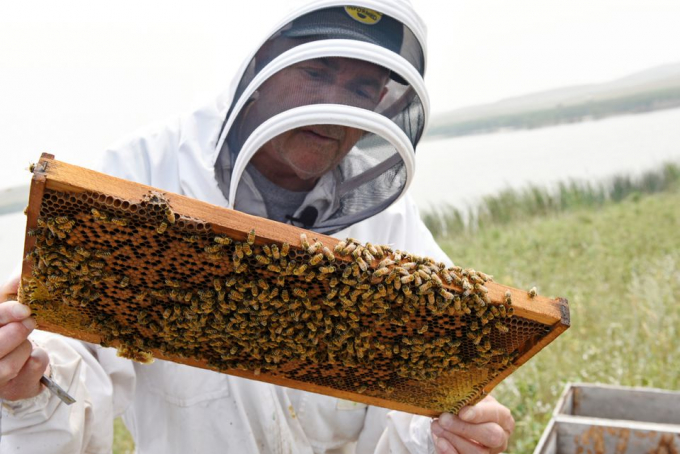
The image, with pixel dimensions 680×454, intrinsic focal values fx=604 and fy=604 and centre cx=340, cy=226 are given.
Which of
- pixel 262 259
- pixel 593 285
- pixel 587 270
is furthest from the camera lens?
pixel 587 270

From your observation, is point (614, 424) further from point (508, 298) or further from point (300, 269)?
point (300, 269)

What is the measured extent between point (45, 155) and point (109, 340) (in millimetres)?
930

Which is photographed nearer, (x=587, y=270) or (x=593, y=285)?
(x=593, y=285)

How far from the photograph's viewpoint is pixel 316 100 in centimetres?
270

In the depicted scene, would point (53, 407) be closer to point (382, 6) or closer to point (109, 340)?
point (109, 340)

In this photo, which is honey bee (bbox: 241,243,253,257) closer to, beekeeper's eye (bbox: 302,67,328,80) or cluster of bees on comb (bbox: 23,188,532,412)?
cluster of bees on comb (bbox: 23,188,532,412)

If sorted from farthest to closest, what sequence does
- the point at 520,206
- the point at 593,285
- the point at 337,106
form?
the point at 520,206, the point at 593,285, the point at 337,106

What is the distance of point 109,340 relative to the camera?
8.00ft

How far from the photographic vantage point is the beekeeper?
8.64 ft

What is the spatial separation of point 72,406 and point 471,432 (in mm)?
1802

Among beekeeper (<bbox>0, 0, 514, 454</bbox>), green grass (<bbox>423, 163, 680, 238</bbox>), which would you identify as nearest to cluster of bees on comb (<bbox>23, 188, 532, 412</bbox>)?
beekeeper (<bbox>0, 0, 514, 454</bbox>)

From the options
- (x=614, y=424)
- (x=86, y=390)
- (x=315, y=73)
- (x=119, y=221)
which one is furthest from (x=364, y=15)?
(x=614, y=424)

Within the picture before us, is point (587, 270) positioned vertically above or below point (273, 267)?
above

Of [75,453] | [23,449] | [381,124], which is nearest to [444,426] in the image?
[381,124]
